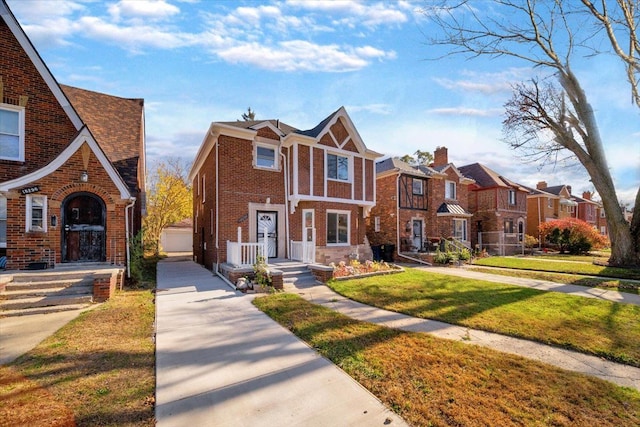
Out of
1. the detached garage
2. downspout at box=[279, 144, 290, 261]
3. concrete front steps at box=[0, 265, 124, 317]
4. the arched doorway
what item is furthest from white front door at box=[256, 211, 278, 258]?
the detached garage

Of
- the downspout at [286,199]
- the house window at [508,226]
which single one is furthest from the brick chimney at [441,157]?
the downspout at [286,199]

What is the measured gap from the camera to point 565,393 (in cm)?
354

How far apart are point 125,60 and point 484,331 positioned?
41.1 feet

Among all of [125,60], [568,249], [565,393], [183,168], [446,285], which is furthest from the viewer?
[183,168]

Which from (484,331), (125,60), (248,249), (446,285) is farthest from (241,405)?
(125,60)

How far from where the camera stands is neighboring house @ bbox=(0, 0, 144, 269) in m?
8.75

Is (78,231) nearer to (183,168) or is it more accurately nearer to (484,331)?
(484,331)

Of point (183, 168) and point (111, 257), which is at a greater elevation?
point (183, 168)

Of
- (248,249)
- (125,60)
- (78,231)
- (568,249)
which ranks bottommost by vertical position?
(568,249)

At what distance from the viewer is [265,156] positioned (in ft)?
44.0

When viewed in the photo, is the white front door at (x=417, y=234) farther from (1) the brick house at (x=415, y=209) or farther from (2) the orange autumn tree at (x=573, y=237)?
(2) the orange autumn tree at (x=573, y=237)

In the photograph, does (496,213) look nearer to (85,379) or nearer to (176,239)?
(85,379)

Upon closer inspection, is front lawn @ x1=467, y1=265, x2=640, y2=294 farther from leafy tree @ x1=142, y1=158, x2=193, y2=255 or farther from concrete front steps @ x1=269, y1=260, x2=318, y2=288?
leafy tree @ x1=142, y1=158, x2=193, y2=255

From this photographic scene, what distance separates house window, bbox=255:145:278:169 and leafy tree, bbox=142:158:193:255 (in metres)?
15.7
